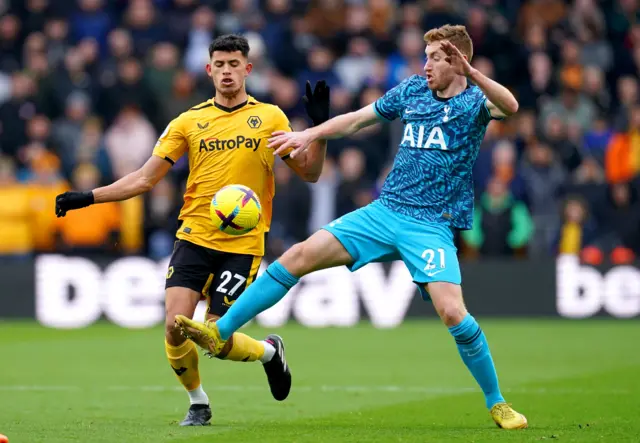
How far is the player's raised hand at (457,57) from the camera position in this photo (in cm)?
761

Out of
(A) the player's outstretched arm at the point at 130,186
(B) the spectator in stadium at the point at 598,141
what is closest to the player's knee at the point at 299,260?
(A) the player's outstretched arm at the point at 130,186

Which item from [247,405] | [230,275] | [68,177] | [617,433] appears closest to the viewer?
[617,433]

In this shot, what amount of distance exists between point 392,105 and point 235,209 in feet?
4.15

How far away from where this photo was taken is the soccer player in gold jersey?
28.2 feet

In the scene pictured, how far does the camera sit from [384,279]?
58.5 feet

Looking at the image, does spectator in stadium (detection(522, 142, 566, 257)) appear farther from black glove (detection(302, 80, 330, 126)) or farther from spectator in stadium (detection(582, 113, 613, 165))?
black glove (detection(302, 80, 330, 126))

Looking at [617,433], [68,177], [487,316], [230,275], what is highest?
[230,275]

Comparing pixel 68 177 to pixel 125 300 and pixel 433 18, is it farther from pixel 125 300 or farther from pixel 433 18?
pixel 433 18

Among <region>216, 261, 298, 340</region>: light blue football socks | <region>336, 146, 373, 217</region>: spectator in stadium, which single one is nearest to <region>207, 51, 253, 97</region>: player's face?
<region>216, 261, 298, 340</region>: light blue football socks

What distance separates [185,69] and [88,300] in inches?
178

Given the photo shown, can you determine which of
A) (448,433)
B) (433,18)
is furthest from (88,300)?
(448,433)

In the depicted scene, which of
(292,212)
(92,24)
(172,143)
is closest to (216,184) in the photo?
(172,143)

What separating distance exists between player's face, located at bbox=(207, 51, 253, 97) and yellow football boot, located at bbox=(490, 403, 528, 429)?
2844 mm

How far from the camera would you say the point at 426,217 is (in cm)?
822
